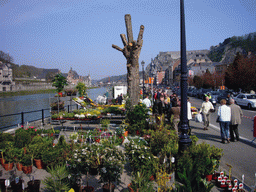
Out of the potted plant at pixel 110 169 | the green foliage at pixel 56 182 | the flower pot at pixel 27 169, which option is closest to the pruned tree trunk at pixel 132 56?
the flower pot at pixel 27 169

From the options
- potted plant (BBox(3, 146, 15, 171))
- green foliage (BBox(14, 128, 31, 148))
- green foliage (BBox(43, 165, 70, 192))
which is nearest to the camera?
green foliage (BBox(43, 165, 70, 192))

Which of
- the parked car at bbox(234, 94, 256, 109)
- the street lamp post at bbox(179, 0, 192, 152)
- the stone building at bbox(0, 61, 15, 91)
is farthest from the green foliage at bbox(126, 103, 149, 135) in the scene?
the stone building at bbox(0, 61, 15, 91)

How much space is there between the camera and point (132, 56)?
11.7 meters

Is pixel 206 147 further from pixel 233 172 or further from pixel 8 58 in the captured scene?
pixel 8 58

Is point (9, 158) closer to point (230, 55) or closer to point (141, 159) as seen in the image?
point (141, 159)

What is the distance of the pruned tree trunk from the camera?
11.6 metres

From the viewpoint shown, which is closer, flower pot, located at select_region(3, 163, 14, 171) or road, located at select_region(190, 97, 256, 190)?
road, located at select_region(190, 97, 256, 190)

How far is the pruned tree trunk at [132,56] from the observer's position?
38.1ft

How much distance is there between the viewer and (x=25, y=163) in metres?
6.38

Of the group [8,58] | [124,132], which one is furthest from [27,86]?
[124,132]

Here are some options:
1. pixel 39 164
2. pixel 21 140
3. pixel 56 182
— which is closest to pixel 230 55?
pixel 21 140

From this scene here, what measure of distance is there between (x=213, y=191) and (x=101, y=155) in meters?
2.69

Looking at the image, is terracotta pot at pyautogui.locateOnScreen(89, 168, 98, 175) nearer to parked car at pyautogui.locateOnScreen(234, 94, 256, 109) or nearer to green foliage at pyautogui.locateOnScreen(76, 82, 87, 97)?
green foliage at pyautogui.locateOnScreen(76, 82, 87, 97)

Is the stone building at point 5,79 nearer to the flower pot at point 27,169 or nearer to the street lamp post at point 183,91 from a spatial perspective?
the flower pot at point 27,169
